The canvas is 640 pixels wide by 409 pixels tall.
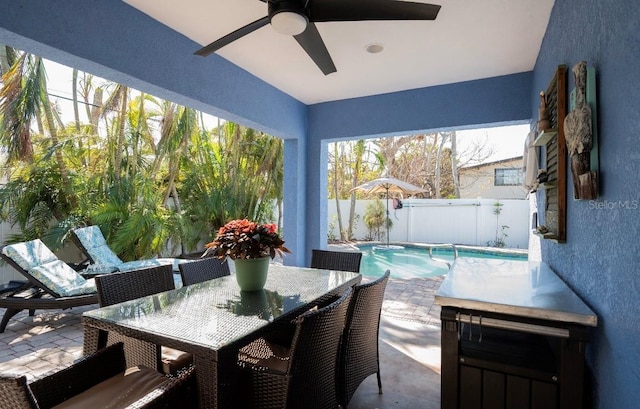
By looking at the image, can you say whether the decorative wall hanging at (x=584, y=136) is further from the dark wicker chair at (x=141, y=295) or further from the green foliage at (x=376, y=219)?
the green foliage at (x=376, y=219)

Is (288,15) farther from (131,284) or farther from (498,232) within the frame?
(498,232)

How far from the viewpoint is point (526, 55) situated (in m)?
3.61

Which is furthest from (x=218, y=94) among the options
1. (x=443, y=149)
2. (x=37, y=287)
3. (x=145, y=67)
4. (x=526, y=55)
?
(x=443, y=149)

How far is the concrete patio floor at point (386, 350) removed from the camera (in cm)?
238

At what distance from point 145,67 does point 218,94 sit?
0.89 meters

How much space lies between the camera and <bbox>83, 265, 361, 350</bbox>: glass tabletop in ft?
5.05

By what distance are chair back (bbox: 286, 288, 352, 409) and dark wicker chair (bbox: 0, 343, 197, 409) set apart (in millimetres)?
440

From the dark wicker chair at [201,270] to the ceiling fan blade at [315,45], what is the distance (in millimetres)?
1930

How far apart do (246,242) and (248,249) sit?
0.16 ft

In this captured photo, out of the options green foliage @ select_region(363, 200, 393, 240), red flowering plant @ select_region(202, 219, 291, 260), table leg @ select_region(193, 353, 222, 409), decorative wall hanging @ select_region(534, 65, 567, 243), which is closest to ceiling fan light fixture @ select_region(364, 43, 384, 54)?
decorative wall hanging @ select_region(534, 65, 567, 243)

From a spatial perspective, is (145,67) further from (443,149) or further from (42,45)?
(443,149)

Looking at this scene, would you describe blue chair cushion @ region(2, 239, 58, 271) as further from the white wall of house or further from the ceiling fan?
the white wall of house

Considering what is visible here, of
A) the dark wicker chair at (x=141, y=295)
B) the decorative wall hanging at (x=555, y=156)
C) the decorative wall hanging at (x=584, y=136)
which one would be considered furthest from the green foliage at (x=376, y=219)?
the decorative wall hanging at (x=584, y=136)

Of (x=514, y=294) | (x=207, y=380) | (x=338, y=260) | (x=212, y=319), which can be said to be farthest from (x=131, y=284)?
(x=514, y=294)
